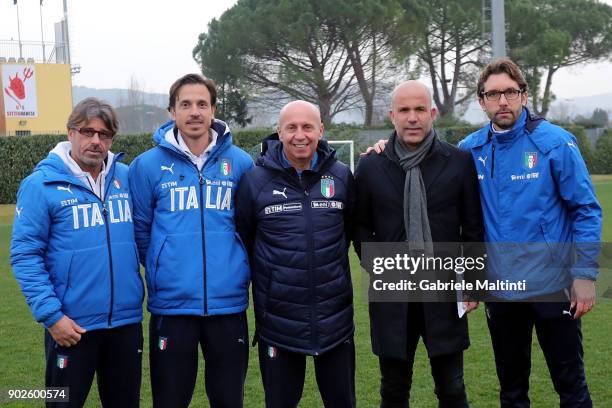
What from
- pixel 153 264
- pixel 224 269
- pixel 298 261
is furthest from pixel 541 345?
pixel 153 264

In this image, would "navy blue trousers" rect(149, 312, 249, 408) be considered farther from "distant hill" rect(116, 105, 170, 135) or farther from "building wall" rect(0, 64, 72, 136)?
"distant hill" rect(116, 105, 170, 135)

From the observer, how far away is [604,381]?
16.4 feet

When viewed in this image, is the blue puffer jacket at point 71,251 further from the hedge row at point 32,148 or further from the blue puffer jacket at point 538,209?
the hedge row at point 32,148

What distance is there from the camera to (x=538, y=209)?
3.56 m

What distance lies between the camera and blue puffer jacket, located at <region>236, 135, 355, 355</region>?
337 centimetres

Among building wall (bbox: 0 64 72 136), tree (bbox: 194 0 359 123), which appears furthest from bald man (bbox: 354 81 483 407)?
building wall (bbox: 0 64 72 136)

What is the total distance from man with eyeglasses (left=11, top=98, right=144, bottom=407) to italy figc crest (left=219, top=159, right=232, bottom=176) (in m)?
0.51

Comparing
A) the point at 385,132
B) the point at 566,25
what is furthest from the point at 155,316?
the point at 566,25

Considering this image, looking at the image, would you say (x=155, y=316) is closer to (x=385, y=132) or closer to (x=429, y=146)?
(x=429, y=146)

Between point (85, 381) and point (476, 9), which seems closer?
point (85, 381)

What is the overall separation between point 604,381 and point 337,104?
99.2 ft

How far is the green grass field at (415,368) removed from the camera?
4.78 m

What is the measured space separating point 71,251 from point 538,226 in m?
2.36

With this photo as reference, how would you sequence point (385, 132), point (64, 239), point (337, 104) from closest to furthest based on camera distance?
1. point (64, 239)
2. point (385, 132)
3. point (337, 104)
